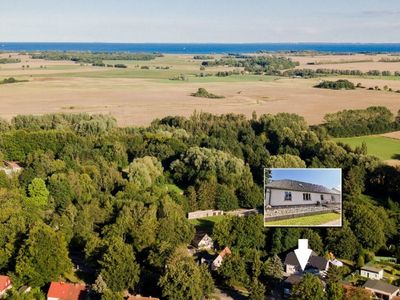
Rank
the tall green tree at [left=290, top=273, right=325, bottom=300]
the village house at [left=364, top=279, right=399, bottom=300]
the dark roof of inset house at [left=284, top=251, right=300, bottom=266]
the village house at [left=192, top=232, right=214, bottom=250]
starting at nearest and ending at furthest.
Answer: the tall green tree at [left=290, top=273, right=325, bottom=300] → the village house at [left=364, top=279, right=399, bottom=300] → the dark roof of inset house at [left=284, top=251, right=300, bottom=266] → the village house at [left=192, top=232, right=214, bottom=250]

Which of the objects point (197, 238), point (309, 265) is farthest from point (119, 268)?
point (309, 265)

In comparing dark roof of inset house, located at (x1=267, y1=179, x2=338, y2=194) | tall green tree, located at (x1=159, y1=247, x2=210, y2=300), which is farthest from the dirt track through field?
tall green tree, located at (x1=159, y1=247, x2=210, y2=300)

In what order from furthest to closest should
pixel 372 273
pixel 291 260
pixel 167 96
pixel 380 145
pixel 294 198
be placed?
1. pixel 167 96
2. pixel 380 145
3. pixel 291 260
4. pixel 372 273
5. pixel 294 198

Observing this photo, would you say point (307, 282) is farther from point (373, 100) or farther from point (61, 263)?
point (373, 100)

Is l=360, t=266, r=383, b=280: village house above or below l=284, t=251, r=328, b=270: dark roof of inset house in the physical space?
below

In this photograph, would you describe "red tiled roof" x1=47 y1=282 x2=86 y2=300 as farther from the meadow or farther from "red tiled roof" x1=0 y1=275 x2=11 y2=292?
the meadow

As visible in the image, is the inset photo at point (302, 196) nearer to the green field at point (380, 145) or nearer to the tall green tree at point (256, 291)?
the tall green tree at point (256, 291)

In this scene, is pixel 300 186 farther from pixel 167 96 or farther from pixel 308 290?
pixel 167 96
